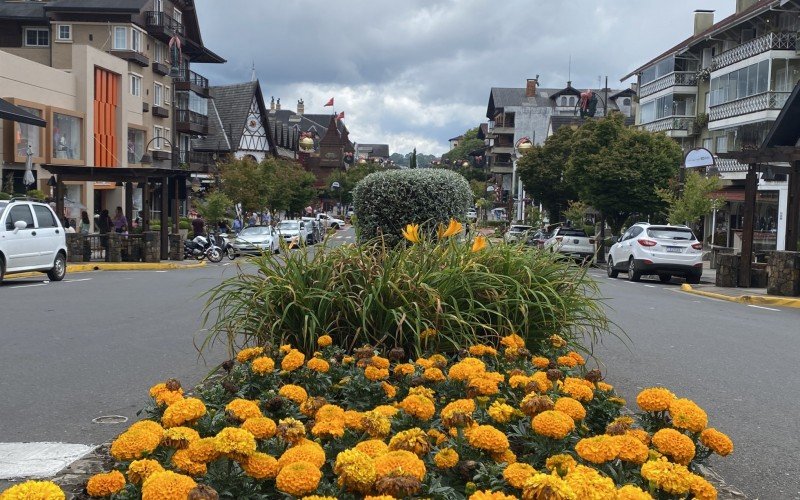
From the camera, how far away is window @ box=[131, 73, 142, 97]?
4741 centimetres

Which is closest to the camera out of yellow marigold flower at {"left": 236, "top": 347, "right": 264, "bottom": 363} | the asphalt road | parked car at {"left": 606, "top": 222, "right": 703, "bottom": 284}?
yellow marigold flower at {"left": 236, "top": 347, "right": 264, "bottom": 363}

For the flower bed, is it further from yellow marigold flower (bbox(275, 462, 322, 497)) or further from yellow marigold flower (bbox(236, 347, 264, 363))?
yellow marigold flower (bbox(236, 347, 264, 363))

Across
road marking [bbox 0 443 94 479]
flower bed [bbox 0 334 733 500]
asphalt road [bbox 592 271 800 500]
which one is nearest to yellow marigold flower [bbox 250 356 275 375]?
flower bed [bbox 0 334 733 500]

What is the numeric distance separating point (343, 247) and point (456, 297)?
1171mm

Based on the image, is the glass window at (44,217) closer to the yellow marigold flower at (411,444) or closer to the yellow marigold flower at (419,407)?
the yellow marigold flower at (419,407)

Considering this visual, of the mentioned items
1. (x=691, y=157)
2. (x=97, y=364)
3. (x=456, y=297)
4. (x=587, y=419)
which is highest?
(x=691, y=157)

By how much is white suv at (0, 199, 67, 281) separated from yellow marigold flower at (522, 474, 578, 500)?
17.7m

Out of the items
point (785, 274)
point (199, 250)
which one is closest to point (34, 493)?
point (785, 274)

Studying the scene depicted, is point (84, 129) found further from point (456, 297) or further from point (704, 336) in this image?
point (456, 297)

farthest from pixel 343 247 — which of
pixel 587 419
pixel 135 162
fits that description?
pixel 135 162

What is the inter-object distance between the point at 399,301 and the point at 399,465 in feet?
10.8

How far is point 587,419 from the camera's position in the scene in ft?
14.4

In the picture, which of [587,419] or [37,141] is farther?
[37,141]

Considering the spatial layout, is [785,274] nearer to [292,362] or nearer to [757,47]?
[292,362]
